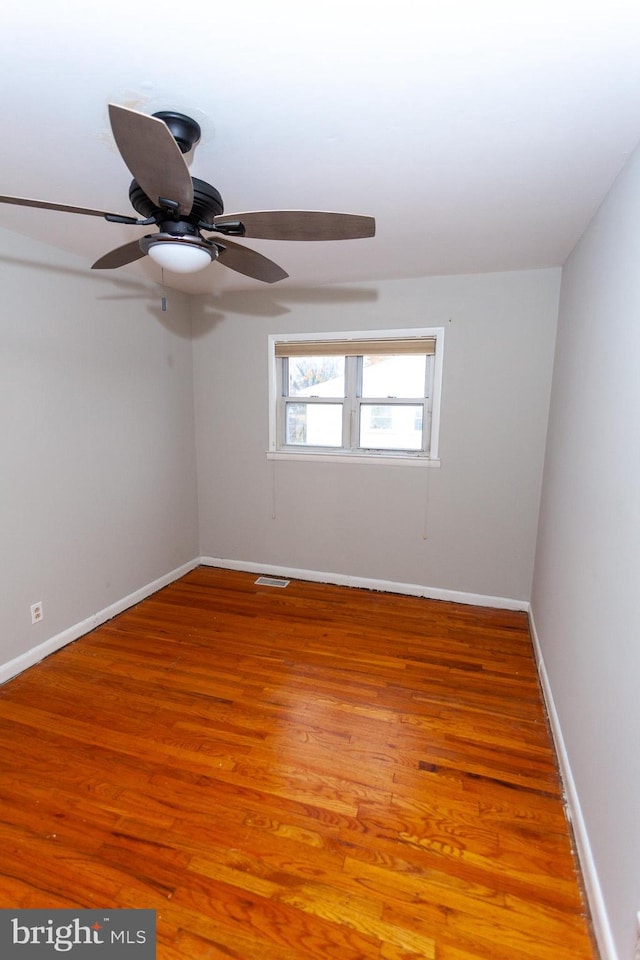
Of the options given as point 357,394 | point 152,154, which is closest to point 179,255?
point 152,154

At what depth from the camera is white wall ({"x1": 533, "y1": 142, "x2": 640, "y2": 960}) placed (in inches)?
48.3

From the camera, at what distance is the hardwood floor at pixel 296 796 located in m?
1.32

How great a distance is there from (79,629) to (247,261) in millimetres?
2502

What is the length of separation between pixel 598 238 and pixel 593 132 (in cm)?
64

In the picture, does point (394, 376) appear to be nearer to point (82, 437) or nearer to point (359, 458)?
point (359, 458)

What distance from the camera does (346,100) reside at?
4.26ft

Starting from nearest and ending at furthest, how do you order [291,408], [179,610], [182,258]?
[182,258] < [179,610] < [291,408]

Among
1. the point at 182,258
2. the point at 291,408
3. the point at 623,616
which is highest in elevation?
the point at 182,258

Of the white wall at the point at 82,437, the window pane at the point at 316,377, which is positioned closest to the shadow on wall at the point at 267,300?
the white wall at the point at 82,437

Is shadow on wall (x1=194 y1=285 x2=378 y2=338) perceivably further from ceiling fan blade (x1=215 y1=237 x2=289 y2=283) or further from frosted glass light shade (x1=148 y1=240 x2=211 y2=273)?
frosted glass light shade (x1=148 y1=240 x2=211 y2=273)

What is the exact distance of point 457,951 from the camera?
1.24 metres

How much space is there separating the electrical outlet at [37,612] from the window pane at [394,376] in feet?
8.52

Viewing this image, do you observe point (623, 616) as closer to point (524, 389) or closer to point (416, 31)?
point (416, 31)

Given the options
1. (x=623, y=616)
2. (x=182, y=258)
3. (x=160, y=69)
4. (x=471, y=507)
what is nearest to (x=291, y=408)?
(x=471, y=507)
